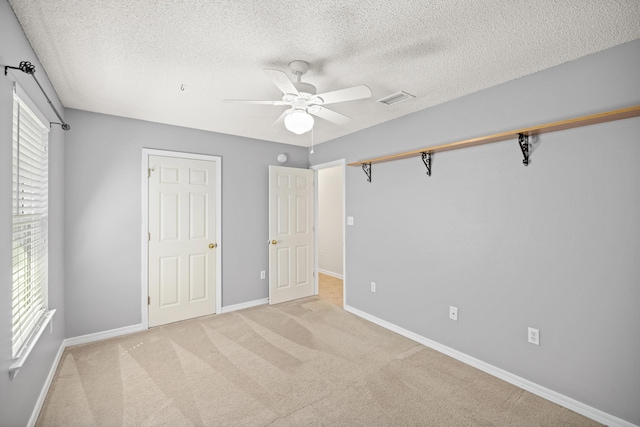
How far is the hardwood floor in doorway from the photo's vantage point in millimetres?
4629

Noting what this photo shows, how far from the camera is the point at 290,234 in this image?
4.54 metres

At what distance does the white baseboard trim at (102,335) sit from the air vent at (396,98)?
364 cm

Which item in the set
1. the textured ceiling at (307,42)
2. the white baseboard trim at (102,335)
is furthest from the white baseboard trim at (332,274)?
the textured ceiling at (307,42)

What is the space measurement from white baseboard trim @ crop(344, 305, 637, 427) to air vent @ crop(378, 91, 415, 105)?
2410 millimetres

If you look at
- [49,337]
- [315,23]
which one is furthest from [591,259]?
[49,337]

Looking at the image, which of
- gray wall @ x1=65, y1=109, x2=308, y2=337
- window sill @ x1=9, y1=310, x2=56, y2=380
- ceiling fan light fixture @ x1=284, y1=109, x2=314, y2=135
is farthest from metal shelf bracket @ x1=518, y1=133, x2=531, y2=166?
window sill @ x1=9, y1=310, x2=56, y2=380

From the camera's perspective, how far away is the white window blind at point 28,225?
1.77 meters

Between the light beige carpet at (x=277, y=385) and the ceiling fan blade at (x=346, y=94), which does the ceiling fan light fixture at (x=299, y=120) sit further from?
the light beige carpet at (x=277, y=385)

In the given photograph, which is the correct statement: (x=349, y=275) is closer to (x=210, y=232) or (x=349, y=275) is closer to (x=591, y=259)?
(x=210, y=232)

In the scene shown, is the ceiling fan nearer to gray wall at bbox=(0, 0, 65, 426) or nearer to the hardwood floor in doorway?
gray wall at bbox=(0, 0, 65, 426)

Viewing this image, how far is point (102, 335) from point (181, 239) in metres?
1.27

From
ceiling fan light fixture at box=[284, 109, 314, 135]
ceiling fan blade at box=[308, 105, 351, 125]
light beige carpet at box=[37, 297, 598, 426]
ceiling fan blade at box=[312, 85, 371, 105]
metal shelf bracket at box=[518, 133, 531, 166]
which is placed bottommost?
light beige carpet at box=[37, 297, 598, 426]

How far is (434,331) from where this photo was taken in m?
3.03

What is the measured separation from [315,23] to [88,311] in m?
3.53
